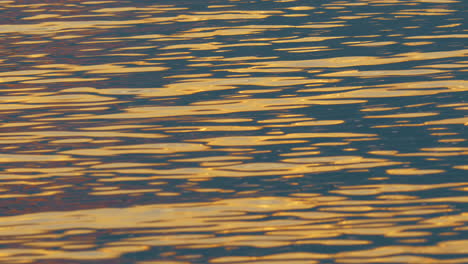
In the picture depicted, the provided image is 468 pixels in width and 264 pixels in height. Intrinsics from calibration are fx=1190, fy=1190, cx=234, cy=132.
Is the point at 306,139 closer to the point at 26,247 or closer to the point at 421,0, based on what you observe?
the point at 26,247

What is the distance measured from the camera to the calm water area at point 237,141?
9.38m

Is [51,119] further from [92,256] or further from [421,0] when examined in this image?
[421,0]

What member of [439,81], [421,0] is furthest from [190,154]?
[421,0]

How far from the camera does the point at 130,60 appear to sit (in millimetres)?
17000

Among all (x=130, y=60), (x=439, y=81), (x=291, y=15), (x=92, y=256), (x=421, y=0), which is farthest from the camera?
(x=421, y=0)

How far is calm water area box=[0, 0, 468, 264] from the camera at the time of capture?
938 centimetres

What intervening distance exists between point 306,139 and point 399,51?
208 inches

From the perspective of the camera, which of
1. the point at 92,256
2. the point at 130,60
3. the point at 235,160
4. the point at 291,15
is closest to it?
the point at 92,256

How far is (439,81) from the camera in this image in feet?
49.1

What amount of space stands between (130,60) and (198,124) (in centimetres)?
421

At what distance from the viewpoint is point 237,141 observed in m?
12.2

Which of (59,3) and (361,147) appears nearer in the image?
(361,147)

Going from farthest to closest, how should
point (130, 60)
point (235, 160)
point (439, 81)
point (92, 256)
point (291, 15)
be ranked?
1. point (291, 15)
2. point (130, 60)
3. point (439, 81)
4. point (235, 160)
5. point (92, 256)

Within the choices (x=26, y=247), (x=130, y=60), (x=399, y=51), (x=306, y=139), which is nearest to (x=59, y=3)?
(x=130, y=60)
